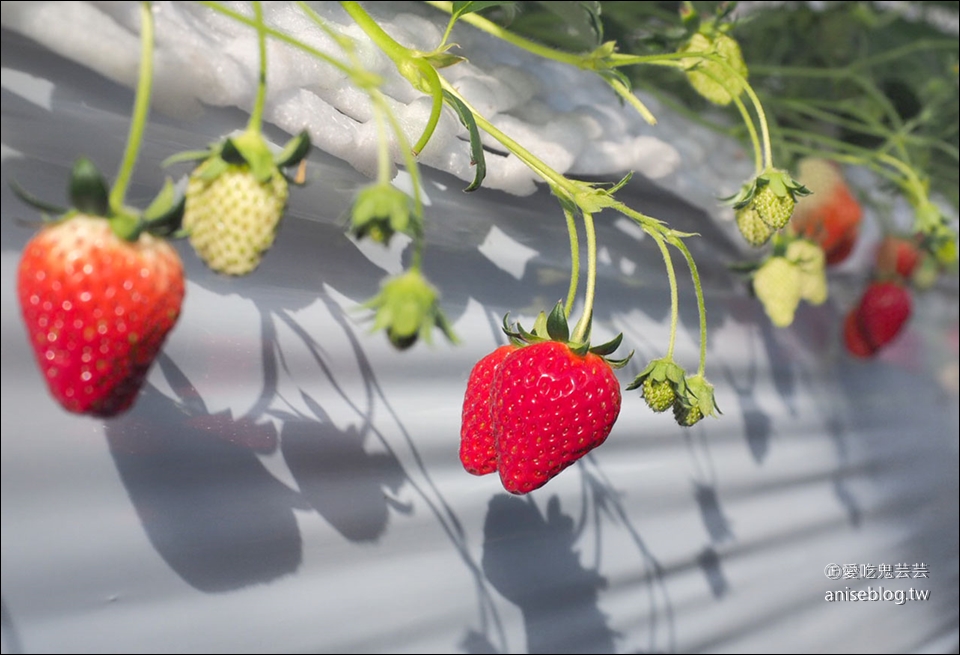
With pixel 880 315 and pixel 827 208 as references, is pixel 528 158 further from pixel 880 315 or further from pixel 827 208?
pixel 880 315

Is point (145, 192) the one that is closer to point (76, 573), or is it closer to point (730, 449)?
point (76, 573)

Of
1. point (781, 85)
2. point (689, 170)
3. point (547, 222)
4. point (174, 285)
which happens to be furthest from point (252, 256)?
point (781, 85)

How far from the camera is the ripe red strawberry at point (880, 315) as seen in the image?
1.12 meters

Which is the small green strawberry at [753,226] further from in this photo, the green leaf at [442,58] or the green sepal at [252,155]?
the green sepal at [252,155]

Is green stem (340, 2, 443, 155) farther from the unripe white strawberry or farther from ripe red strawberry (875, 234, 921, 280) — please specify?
ripe red strawberry (875, 234, 921, 280)

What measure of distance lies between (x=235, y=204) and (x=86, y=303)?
7 centimetres

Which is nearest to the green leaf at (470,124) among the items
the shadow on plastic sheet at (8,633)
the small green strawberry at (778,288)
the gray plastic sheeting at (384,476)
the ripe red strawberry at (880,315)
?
the gray plastic sheeting at (384,476)

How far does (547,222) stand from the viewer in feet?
2.41

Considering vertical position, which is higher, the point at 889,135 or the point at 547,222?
the point at 889,135

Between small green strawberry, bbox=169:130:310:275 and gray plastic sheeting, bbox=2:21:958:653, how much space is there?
0.12ft

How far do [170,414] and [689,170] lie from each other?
0.61 metres

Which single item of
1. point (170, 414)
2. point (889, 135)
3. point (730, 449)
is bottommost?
point (730, 449)

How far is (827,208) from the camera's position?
3.37ft

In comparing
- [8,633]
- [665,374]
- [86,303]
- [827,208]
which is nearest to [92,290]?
[86,303]
